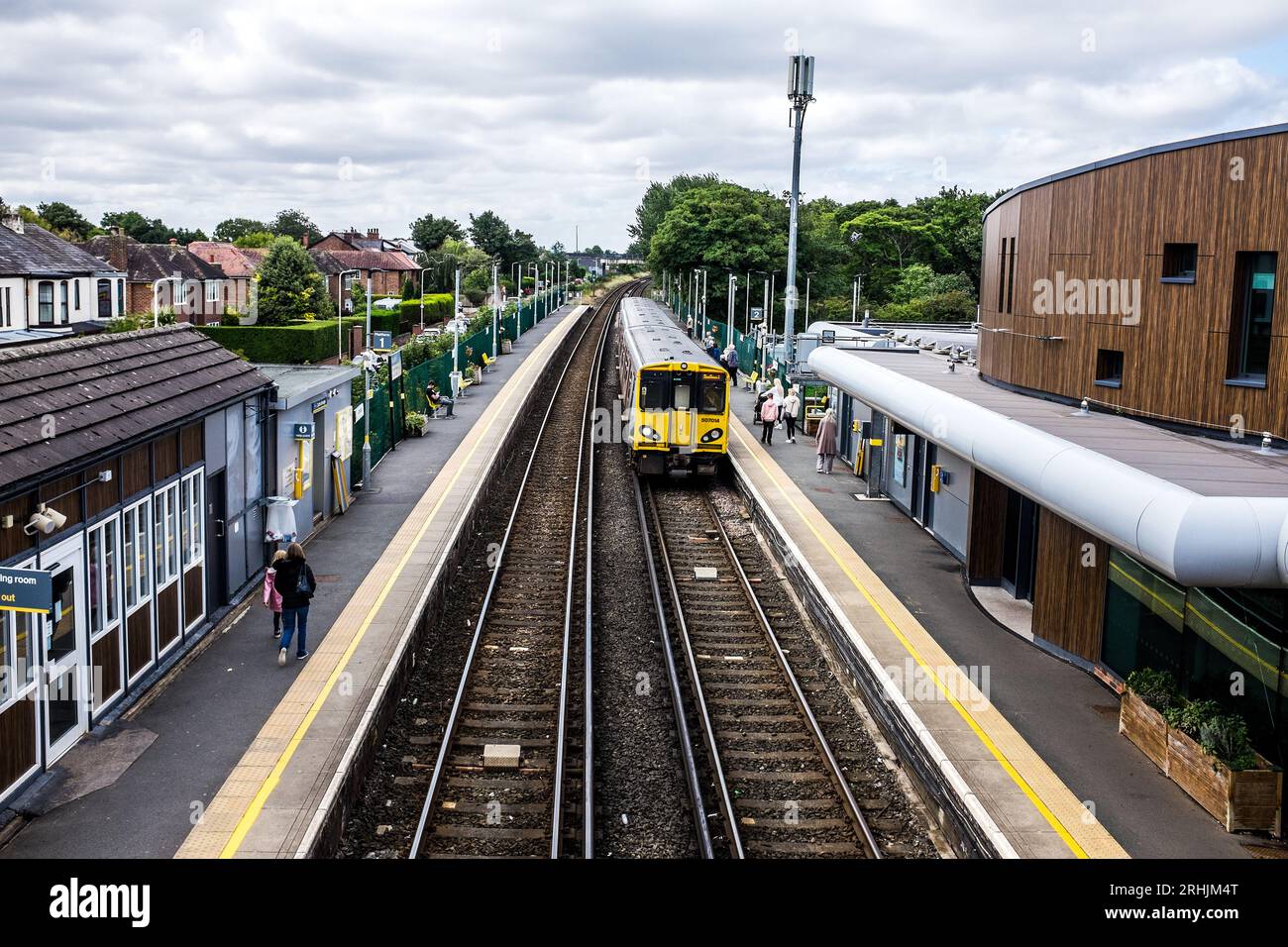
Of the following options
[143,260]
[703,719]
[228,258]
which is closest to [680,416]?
[703,719]

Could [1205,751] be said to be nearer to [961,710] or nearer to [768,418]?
[961,710]

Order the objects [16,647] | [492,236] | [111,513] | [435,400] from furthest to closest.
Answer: [492,236] < [435,400] < [111,513] < [16,647]

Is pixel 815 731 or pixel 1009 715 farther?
pixel 815 731

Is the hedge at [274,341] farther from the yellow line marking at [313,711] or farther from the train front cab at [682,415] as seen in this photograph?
the yellow line marking at [313,711]

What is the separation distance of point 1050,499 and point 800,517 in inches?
373

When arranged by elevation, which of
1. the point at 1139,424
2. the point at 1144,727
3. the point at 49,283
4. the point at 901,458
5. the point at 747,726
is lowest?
the point at 747,726

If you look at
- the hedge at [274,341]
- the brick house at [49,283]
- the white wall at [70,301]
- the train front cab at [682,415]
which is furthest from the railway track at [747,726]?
the hedge at [274,341]

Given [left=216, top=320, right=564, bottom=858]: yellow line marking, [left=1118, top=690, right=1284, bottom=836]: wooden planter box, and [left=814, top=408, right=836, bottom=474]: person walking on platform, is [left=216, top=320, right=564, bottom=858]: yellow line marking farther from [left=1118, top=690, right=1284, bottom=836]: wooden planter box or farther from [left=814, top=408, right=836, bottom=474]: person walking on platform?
[left=814, top=408, right=836, bottom=474]: person walking on platform

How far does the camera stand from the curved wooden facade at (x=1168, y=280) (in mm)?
12375

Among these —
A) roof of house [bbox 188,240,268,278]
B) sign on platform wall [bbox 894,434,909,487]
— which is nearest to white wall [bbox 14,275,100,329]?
roof of house [bbox 188,240,268,278]

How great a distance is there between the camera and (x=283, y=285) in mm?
57469

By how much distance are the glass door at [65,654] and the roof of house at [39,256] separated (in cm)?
3360

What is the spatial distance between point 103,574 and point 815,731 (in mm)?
7241
